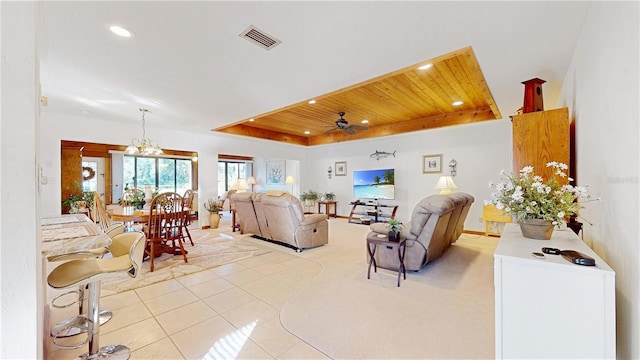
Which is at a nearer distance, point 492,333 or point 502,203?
point 502,203

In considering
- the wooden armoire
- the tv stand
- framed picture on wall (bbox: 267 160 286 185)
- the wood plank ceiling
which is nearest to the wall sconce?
the wood plank ceiling

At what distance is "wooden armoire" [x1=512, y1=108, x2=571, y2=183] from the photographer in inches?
94.0

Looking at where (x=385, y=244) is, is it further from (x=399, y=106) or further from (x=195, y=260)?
(x=399, y=106)

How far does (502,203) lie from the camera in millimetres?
1693

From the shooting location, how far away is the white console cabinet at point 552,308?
3.45 ft

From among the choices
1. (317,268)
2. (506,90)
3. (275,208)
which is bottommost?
(317,268)

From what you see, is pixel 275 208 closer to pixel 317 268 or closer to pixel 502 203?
pixel 317 268

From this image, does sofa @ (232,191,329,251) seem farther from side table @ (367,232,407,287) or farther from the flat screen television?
the flat screen television

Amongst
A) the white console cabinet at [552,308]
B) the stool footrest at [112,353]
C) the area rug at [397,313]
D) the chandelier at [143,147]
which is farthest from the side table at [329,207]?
the white console cabinet at [552,308]

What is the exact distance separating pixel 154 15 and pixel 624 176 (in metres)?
2.94

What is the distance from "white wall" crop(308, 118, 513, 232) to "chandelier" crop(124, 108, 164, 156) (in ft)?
15.9

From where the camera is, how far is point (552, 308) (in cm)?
114

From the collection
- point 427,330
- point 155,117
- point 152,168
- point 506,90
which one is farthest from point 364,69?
point 152,168

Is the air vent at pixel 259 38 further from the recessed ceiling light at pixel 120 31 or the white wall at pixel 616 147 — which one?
the white wall at pixel 616 147
